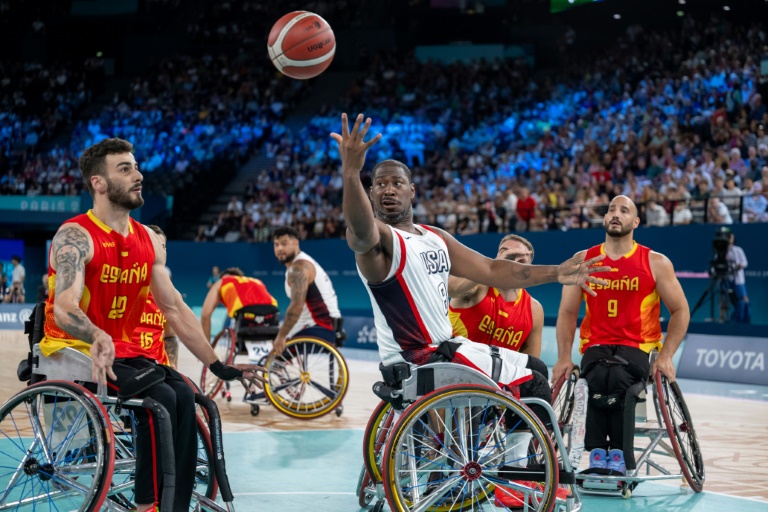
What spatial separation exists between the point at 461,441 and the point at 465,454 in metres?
0.07

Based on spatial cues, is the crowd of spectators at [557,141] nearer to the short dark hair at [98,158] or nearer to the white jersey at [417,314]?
the white jersey at [417,314]

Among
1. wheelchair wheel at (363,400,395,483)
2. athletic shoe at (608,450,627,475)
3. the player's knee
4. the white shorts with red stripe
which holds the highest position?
the white shorts with red stripe

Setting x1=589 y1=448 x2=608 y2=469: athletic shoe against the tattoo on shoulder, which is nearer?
the tattoo on shoulder

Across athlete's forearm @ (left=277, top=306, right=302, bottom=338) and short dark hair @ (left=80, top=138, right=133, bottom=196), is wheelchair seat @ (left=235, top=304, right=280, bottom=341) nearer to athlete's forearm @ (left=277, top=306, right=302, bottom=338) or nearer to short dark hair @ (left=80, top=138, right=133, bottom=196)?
athlete's forearm @ (left=277, top=306, right=302, bottom=338)

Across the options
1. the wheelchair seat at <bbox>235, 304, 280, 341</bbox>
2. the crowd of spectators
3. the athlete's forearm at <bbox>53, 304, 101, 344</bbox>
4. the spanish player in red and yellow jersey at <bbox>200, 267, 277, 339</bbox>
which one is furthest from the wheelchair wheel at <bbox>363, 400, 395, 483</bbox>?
the crowd of spectators

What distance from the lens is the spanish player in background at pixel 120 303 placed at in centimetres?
434

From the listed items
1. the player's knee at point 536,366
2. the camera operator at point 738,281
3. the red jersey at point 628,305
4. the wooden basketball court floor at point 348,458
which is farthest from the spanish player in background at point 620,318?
the camera operator at point 738,281

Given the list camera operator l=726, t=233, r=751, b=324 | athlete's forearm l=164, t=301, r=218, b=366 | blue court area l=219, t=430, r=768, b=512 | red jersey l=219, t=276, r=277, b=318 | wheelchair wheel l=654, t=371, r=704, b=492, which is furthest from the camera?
camera operator l=726, t=233, r=751, b=324

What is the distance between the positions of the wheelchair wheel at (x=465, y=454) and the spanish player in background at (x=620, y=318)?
1676mm

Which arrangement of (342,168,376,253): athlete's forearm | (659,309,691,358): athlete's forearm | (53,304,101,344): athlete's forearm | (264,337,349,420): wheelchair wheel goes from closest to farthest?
(342,168,376,253): athlete's forearm < (53,304,101,344): athlete's forearm < (659,309,691,358): athlete's forearm < (264,337,349,420): wheelchair wheel

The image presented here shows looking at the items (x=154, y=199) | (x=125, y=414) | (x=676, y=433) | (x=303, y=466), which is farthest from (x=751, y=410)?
(x=154, y=199)

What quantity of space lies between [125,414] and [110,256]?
75 centimetres

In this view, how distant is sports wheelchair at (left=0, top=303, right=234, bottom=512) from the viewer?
13.8ft

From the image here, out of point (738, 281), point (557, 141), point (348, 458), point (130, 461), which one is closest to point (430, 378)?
point (130, 461)
